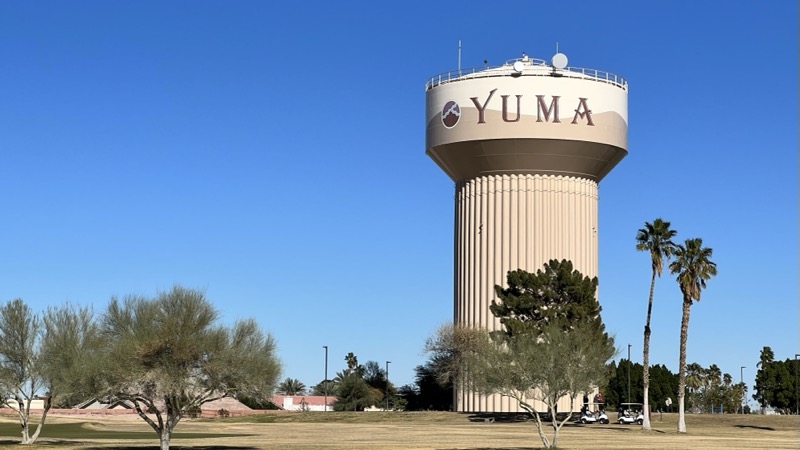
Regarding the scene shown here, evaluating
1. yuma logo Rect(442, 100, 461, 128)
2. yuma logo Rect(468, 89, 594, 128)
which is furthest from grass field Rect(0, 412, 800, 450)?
yuma logo Rect(468, 89, 594, 128)

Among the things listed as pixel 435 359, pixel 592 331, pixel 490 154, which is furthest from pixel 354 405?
pixel 592 331

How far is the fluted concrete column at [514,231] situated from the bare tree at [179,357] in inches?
1719

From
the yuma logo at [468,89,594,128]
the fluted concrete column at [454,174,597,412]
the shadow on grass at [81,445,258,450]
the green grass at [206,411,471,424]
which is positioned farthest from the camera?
the fluted concrete column at [454,174,597,412]

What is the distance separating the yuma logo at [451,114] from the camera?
87062 millimetres

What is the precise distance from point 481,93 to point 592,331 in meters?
19.4

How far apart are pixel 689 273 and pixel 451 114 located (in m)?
20.8

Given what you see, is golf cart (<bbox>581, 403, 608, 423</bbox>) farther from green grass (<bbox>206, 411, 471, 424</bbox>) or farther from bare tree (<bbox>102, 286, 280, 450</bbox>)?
bare tree (<bbox>102, 286, 280, 450</bbox>)

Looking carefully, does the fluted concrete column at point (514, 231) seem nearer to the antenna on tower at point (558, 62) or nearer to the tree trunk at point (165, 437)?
the antenna on tower at point (558, 62)

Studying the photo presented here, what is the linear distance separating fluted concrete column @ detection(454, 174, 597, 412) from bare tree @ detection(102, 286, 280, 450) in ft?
143

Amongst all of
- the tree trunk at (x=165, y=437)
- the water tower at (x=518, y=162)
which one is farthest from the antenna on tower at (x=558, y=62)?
the tree trunk at (x=165, y=437)

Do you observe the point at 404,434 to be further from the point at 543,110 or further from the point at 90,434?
the point at 543,110

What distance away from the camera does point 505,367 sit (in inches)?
2053

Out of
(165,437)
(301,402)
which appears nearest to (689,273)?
(165,437)

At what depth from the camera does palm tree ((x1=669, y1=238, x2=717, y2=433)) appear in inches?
2921
